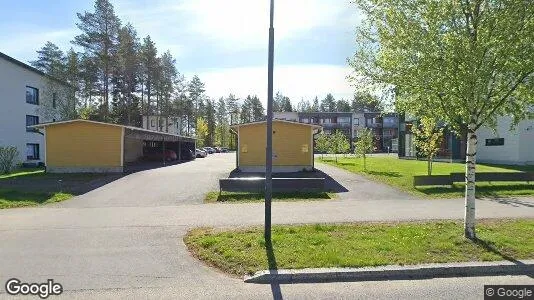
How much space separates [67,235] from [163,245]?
261 cm

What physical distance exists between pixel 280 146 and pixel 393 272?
1930 cm

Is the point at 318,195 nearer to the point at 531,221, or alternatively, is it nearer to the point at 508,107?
the point at 531,221

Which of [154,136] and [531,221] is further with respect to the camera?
[154,136]

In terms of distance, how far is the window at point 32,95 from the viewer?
116 feet

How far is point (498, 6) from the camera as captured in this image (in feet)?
22.9

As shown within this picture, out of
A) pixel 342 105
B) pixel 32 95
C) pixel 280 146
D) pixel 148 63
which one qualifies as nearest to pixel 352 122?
pixel 342 105

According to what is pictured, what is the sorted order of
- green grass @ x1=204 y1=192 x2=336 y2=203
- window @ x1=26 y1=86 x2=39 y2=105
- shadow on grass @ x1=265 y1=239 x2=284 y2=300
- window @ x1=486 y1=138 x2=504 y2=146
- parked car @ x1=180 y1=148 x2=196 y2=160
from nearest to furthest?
shadow on grass @ x1=265 y1=239 x2=284 y2=300 → green grass @ x1=204 y1=192 x2=336 y2=203 → window @ x1=486 y1=138 x2=504 y2=146 → window @ x1=26 y1=86 x2=39 y2=105 → parked car @ x1=180 y1=148 x2=196 y2=160

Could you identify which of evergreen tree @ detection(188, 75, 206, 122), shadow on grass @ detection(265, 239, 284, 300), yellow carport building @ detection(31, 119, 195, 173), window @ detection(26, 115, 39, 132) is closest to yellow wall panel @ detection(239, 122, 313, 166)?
yellow carport building @ detection(31, 119, 195, 173)

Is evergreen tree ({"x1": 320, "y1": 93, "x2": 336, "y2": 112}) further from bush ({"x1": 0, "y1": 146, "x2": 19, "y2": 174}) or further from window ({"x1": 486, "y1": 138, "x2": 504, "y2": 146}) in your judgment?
bush ({"x1": 0, "y1": 146, "x2": 19, "y2": 174})

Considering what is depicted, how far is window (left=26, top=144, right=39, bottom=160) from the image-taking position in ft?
114

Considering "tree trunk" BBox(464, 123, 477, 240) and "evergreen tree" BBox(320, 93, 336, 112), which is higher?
"evergreen tree" BBox(320, 93, 336, 112)

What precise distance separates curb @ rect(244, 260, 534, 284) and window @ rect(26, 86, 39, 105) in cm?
3773

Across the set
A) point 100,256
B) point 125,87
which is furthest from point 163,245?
point 125,87

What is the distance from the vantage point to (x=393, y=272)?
5844mm
